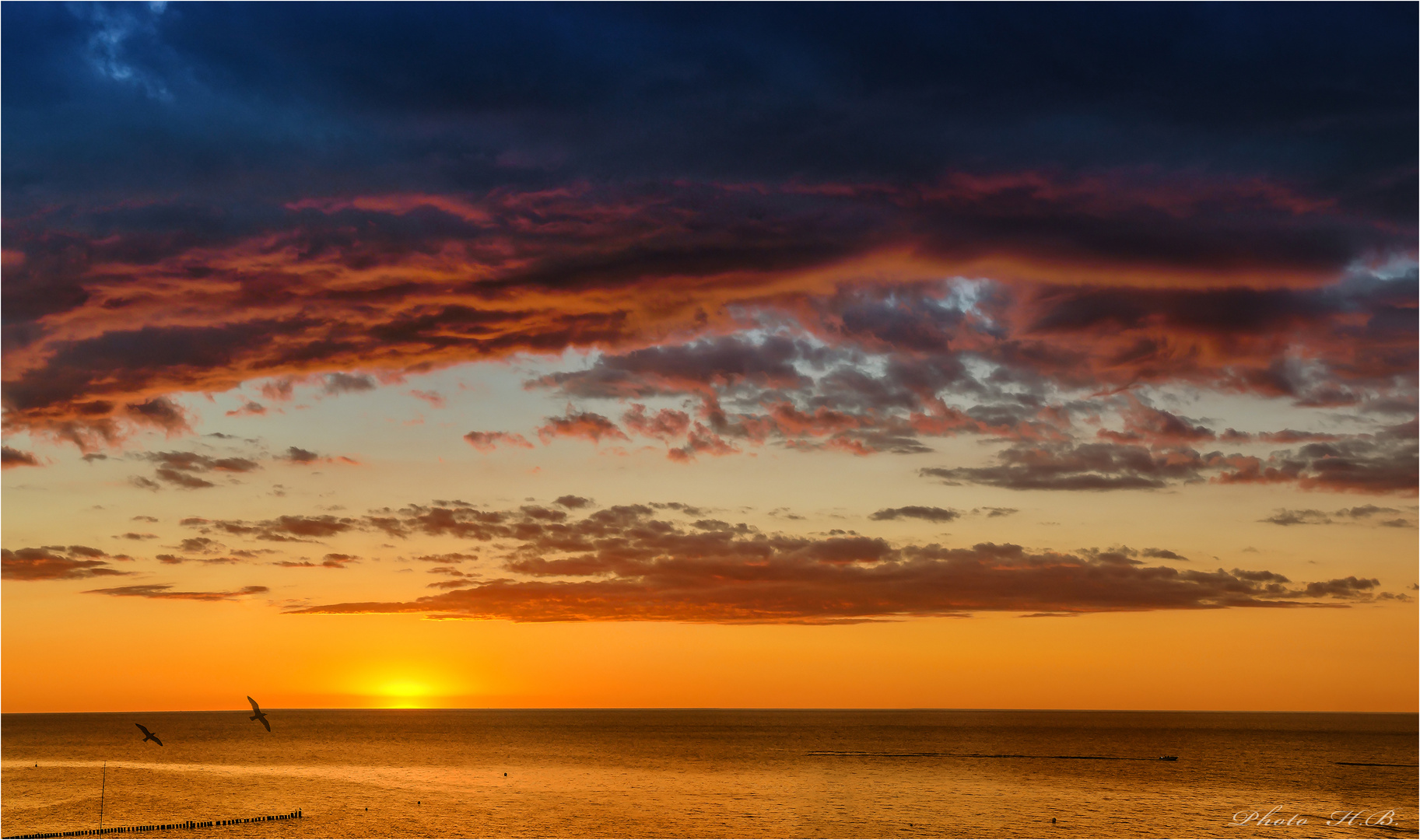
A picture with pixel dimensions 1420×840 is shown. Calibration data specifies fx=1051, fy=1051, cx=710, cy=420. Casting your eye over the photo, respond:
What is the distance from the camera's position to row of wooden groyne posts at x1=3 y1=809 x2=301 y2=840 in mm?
103438

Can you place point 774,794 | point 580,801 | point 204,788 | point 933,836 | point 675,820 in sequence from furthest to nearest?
1. point 204,788
2. point 774,794
3. point 580,801
4. point 675,820
5. point 933,836

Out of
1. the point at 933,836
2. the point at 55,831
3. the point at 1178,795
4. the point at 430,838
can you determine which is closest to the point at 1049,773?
the point at 1178,795

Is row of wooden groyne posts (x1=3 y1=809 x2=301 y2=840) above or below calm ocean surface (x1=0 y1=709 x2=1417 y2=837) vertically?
above

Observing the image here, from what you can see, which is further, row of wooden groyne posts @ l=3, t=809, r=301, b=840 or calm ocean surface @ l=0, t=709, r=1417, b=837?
calm ocean surface @ l=0, t=709, r=1417, b=837

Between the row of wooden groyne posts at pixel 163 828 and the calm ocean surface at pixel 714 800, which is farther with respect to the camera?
the calm ocean surface at pixel 714 800

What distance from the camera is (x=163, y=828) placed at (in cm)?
11244

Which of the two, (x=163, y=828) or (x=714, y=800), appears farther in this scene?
(x=714, y=800)

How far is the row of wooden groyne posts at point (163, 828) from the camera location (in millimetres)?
103438

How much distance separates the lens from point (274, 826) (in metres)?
111

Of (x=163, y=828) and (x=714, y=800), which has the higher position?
(x=163, y=828)

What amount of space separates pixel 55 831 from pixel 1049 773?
Answer: 14769 cm

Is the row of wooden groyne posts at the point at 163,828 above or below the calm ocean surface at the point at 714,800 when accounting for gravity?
above

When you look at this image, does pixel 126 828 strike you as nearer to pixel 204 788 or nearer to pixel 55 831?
pixel 55 831

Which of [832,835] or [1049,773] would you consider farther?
[1049,773]
